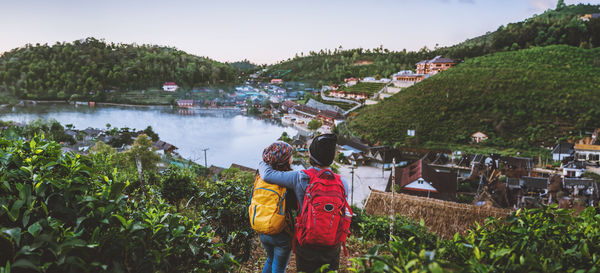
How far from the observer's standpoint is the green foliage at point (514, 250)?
0.64 m

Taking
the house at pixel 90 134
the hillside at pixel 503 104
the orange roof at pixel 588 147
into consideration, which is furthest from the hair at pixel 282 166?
the house at pixel 90 134

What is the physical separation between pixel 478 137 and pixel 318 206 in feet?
62.6

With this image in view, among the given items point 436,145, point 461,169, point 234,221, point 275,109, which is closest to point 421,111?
point 436,145

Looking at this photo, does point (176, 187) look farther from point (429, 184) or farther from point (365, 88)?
point (365, 88)

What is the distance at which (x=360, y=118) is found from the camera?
22.5 meters

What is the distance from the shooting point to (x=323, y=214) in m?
1.12

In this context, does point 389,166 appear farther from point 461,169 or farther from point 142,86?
point 142,86

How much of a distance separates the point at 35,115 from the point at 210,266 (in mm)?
41059

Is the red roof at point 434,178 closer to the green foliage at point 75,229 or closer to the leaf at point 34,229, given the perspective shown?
the green foliage at point 75,229

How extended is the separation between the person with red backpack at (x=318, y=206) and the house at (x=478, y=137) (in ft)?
61.4

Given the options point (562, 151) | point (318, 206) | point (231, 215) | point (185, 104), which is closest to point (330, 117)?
point (562, 151)

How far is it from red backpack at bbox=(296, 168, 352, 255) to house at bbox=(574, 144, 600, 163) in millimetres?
15861

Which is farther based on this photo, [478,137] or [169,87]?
Answer: [169,87]

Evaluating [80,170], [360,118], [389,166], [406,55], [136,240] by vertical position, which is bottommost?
[389,166]
